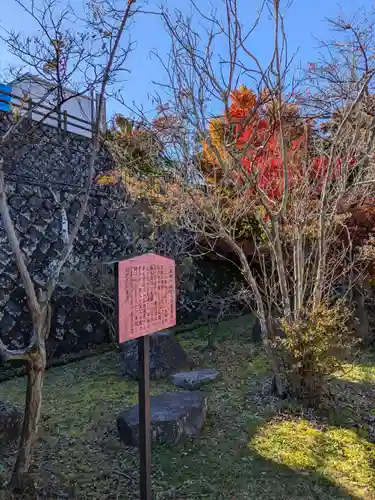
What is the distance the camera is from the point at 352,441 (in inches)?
132

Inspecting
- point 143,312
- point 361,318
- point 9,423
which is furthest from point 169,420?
point 361,318

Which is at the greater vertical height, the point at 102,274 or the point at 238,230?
the point at 238,230

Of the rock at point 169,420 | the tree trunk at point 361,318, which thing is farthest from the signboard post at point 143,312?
the tree trunk at point 361,318

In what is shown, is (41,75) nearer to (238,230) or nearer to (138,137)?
(138,137)

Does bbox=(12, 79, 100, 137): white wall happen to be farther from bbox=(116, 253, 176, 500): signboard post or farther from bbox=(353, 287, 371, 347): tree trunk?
bbox=(353, 287, 371, 347): tree trunk

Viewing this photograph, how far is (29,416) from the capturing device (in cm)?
230

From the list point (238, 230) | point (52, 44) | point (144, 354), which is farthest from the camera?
point (238, 230)

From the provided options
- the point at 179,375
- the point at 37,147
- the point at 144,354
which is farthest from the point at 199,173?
the point at 37,147

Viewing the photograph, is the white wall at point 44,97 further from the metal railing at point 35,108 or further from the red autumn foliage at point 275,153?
the red autumn foliage at point 275,153

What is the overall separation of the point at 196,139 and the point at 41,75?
1.53 m

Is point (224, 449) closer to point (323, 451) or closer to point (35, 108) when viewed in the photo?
point (323, 451)

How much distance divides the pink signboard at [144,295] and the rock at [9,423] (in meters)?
1.39

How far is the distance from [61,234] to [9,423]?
129 inches

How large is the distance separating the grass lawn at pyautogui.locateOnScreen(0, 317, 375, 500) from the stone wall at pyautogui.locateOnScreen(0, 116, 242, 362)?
1.20 m
